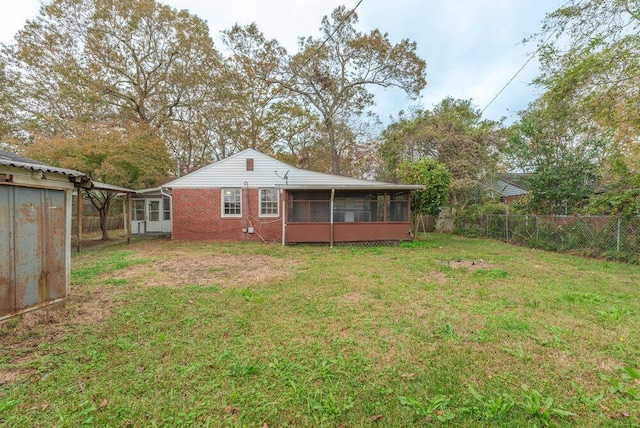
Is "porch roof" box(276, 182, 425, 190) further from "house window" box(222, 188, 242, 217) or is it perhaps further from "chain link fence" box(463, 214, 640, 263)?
"chain link fence" box(463, 214, 640, 263)

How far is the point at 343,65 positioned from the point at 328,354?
744 inches

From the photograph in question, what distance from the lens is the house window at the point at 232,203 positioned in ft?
41.8

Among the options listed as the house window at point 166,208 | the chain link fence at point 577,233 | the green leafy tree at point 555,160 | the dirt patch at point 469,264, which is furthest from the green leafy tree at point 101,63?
the chain link fence at point 577,233

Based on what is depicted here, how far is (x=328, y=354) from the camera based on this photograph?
2.79 m

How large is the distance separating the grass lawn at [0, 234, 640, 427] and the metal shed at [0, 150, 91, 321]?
313 millimetres

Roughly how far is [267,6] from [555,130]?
39.9 feet

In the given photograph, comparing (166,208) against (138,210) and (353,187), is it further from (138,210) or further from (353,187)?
(353,187)

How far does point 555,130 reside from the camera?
36.2 ft

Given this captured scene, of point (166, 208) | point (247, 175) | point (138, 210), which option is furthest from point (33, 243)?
point (138, 210)

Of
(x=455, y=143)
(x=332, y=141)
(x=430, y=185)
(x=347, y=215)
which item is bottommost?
(x=347, y=215)

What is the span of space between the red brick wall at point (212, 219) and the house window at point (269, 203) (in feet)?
0.78

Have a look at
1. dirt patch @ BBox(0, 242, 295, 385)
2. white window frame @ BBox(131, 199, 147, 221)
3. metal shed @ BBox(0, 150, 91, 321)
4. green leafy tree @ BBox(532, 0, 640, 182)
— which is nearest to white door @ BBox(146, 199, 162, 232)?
white window frame @ BBox(131, 199, 147, 221)

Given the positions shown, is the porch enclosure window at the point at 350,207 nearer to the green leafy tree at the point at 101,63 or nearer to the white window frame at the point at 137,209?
the white window frame at the point at 137,209

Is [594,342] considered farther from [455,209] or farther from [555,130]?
[455,209]
